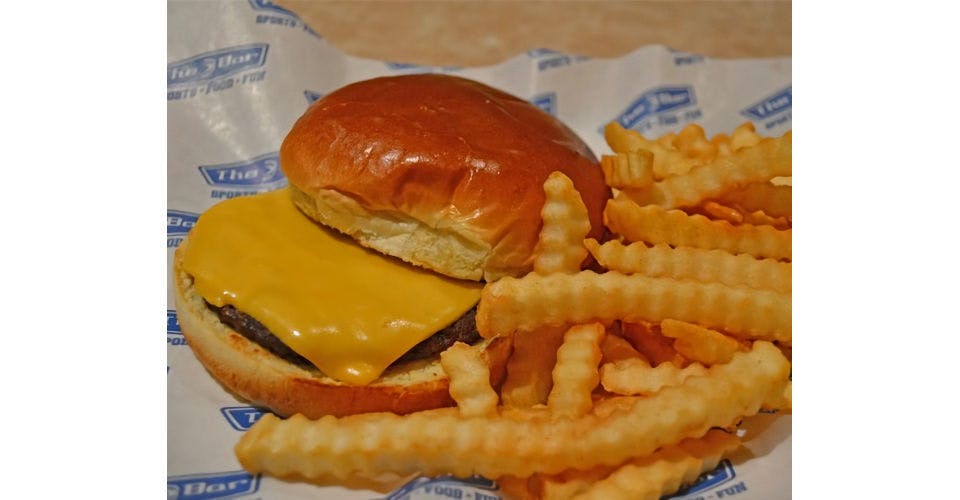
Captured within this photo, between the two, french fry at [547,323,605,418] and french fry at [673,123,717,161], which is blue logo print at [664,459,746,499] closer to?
french fry at [547,323,605,418]

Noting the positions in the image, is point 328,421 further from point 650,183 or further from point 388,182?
point 650,183

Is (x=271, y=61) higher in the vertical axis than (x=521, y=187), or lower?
higher

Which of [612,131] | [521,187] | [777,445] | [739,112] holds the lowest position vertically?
[777,445]

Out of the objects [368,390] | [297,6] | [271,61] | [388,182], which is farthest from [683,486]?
[297,6]

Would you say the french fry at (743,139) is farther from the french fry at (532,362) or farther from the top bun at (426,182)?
the french fry at (532,362)

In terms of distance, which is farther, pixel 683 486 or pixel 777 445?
pixel 777 445


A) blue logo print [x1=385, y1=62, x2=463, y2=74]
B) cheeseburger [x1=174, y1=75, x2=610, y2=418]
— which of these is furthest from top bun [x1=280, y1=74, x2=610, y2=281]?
blue logo print [x1=385, y1=62, x2=463, y2=74]
